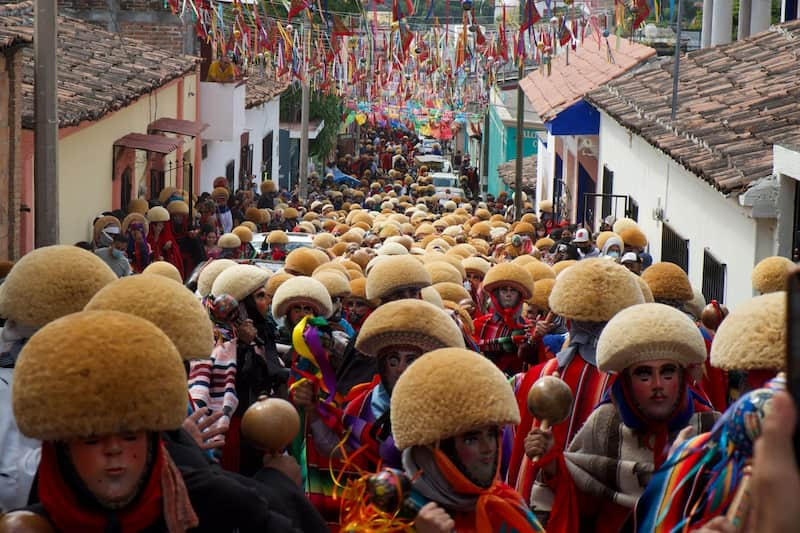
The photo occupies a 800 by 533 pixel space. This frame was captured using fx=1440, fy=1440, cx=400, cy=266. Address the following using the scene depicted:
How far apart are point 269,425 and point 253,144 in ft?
123

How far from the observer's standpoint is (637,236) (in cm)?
1464

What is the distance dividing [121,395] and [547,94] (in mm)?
25675

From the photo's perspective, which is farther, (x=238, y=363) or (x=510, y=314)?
(x=510, y=314)

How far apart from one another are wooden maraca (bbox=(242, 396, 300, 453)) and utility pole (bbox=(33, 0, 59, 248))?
8216 mm

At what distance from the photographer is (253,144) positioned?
4134cm

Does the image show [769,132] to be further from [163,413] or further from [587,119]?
[587,119]

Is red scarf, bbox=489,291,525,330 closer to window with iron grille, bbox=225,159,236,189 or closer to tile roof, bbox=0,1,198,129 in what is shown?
tile roof, bbox=0,1,198,129

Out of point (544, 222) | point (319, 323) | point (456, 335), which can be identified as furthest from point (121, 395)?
point (544, 222)

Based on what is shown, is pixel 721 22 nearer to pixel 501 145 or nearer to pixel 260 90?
pixel 260 90

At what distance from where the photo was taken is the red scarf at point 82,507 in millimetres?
3752

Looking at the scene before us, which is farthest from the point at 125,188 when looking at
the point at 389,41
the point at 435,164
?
the point at 435,164

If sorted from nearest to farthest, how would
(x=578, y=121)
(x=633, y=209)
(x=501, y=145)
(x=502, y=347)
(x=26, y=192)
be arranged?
(x=502, y=347), (x=26, y=192), (x=633, y=209), (x=578, y=121), (x=501, y=145)

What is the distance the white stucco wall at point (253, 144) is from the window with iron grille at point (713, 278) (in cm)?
1980

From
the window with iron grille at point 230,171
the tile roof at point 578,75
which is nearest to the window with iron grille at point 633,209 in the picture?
the tile roof at point 578,75
